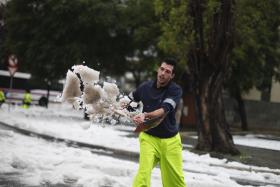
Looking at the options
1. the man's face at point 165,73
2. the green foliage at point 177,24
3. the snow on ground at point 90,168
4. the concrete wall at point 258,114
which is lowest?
the concrete wall at point 258,114

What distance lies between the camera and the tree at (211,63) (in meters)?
16.1

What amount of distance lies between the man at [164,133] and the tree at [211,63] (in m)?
9.63

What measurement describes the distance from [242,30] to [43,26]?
14456mm

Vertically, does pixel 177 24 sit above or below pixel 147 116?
above

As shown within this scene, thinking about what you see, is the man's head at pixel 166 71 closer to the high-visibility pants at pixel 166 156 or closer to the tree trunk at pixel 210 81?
the high-visibility pants at pixel 166 156

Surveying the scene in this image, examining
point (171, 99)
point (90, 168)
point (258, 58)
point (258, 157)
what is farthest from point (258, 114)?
point (171, 99)

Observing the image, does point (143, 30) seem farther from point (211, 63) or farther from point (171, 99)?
point (171, 99)

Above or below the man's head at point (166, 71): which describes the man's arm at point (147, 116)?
below

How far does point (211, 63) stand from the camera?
54.2 ft

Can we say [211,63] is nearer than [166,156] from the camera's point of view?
No

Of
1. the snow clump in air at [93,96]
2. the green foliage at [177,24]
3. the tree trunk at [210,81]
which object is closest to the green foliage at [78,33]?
the green foliage at [177,24]

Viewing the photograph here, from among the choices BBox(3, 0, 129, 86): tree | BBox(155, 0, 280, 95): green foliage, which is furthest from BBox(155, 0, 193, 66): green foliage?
BBox(3, 0, 129, 86): tree

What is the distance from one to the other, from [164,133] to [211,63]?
10043mm

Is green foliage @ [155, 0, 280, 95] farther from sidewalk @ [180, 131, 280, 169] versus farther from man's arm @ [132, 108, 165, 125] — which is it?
man's arm @ [132, 108, 165, 125]
